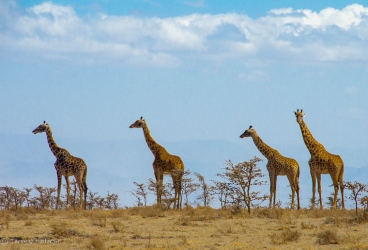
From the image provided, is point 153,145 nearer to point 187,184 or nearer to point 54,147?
point 187,184

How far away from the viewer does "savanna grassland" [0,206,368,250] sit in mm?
18500

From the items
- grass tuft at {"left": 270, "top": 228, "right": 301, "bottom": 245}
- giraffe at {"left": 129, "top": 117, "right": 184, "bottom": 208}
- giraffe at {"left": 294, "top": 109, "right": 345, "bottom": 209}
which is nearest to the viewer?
grass tuft at {"left": 270, "top": 228, "right": 301, "bottom": 245}

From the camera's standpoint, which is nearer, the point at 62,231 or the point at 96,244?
the point at 96,244

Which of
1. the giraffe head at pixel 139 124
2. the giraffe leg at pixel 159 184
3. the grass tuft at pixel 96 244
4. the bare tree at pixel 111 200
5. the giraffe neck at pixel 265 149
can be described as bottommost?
the grass tuft at pixel 96 244

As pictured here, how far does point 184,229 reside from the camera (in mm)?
20844

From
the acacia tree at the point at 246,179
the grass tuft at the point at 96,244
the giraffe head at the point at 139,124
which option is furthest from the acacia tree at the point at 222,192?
the grass tuft at the point at 96,244

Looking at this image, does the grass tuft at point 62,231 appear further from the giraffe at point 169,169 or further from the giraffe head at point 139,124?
the giraffe head at point 139,124

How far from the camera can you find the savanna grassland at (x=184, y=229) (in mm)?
18500

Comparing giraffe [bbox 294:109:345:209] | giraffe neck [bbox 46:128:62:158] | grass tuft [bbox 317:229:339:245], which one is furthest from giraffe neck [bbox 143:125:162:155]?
grass tuft [bbox 317:229:339:245]

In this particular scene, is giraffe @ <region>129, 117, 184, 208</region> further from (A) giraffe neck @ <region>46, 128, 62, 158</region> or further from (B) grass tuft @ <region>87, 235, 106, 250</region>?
(B) grass tuft @ <region>87, 235, 106, 250</region>

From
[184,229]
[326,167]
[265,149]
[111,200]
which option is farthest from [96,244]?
[111,200]

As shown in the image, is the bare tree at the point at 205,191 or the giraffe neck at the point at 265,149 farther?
the bare tree at the point at 205,191

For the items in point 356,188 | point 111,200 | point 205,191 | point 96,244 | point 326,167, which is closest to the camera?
point 96,244

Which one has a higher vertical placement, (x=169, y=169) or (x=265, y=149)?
(x=265, y=149)
